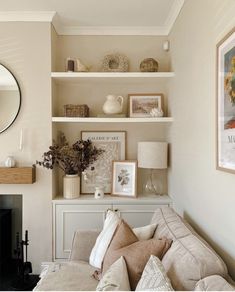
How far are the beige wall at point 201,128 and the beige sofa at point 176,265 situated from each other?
0.15m

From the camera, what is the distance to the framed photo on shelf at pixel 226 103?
138 cm

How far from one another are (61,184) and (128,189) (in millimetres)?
793

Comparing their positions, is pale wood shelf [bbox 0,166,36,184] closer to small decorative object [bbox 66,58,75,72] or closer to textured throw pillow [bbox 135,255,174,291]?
small decorative object [bbox 66,58,75,72]

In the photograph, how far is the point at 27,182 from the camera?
110 inches

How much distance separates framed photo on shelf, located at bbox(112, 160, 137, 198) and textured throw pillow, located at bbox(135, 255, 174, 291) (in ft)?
5.40

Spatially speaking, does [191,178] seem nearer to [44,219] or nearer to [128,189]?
[128,189]

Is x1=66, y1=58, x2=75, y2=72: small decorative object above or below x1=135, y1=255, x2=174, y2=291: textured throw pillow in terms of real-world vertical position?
above

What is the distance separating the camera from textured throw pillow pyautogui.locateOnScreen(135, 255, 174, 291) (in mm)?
1189

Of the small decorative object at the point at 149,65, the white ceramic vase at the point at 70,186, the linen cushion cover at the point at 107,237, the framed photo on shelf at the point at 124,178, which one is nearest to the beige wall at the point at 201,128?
the small decorative object at the point at 149,65

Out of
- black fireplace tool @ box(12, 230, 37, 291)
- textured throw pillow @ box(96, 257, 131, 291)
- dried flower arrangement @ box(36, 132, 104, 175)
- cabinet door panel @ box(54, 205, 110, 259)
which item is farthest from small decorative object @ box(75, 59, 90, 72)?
textured throw pillow @ box(96, 257, 131, 291)

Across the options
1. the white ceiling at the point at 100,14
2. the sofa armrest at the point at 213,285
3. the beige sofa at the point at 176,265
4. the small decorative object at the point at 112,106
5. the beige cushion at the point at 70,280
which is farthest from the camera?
the small decorative object at the point at 112,106

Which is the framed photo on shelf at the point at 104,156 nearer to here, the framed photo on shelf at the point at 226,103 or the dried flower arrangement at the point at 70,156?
the dried flower arrangement at the point at 70,156

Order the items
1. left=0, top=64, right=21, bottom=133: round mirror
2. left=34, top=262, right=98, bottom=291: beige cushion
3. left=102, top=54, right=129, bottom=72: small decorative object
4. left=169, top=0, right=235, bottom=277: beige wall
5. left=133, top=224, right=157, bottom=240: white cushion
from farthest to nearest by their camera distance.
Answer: left=102, top=54, right=129, bottom=72: small decorative object
left=0, top=64, right=21, bottom=133: round mirror
left=133, top=224, right=157, bottom=240: white cushion
left=34, top=262, right=98, bottom=291: beige cushion
left=169, top=0, right=235, bottom=277: beige wall

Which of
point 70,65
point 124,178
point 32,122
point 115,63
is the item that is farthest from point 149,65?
point 32,122
